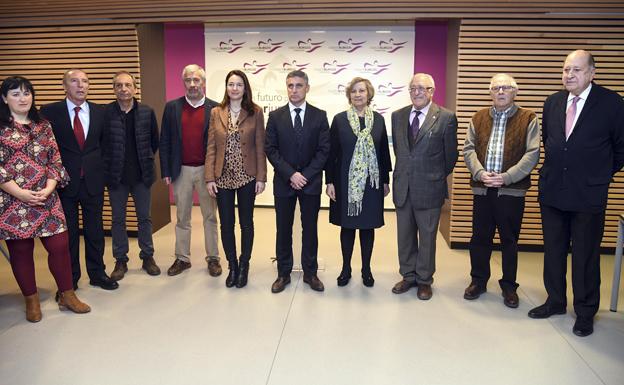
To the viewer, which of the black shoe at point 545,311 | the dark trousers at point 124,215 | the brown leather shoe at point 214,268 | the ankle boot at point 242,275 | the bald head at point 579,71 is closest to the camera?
the bald head at point 579,71

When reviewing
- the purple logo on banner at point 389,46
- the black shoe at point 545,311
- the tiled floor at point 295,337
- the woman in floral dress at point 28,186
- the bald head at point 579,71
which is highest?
the purple logo on banner at point 389,46

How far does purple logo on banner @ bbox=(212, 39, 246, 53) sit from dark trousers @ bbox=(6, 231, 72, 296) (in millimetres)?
4790

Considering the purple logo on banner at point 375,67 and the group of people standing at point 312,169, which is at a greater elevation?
the purple logo on banner at point 375,67

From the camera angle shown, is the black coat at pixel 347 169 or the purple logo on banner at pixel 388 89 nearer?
the black coat at pixel 347 169

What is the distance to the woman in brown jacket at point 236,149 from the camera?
164 inches

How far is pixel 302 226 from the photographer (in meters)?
4.26

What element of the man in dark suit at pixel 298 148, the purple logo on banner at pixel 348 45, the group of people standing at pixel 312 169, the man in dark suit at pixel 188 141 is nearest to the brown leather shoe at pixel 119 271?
the group of people standing at pixel 312 169

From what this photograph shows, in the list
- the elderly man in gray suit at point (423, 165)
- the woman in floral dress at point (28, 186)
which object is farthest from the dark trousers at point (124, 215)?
the elderly man in gray suit at point (423, 165)

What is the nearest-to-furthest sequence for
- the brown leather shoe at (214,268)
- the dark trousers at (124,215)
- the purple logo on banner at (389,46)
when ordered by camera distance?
the dark trousers at (124,215) < the brown leather shoe at (214,268) < the purple logo on banner at (389,46)

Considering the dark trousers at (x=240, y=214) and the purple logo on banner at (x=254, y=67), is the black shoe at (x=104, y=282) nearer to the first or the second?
the dark trousers at (x=240, y=214)

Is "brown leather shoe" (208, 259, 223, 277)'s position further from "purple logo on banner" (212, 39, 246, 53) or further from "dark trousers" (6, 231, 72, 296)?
"purple logo on banner" (212, 39, 246, 53)

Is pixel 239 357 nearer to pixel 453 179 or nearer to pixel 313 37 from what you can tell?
pixel 453 179

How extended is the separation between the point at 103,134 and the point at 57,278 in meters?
1.27

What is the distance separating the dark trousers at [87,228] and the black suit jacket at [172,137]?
0.64 metres
